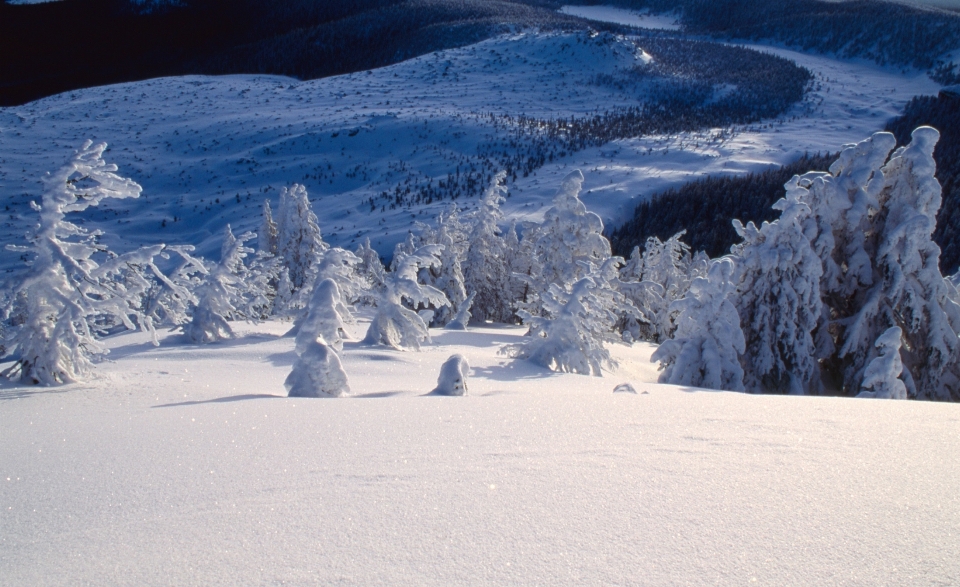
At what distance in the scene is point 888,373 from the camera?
1398cm

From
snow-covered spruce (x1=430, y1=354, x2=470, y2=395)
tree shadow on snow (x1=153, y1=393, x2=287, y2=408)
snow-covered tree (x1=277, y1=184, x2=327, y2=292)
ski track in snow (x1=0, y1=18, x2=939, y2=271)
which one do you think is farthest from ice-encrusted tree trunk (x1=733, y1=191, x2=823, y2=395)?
ski track in snow (x1=0, y1=18, x2=939, y2=271)

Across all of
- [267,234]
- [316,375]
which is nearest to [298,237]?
[267,234]

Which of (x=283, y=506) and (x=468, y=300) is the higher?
(x=283, y=506)

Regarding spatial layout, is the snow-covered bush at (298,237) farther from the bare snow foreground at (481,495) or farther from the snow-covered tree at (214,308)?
the bare snow foreground at (481,495)

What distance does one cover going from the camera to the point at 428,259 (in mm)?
15805

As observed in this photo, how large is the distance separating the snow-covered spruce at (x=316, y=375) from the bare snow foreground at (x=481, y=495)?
66.1 inches

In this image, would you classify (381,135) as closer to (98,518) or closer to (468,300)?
(468,300)

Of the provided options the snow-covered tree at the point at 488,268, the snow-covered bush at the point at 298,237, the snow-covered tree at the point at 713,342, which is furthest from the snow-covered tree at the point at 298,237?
the snow-covered tree at the point at 713,342

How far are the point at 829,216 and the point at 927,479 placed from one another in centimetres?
1635

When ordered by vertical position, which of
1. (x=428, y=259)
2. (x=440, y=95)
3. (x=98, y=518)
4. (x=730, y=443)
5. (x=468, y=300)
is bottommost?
(x=468, y=300)

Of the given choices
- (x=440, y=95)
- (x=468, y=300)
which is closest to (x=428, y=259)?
Answer: (x=468, y=300)

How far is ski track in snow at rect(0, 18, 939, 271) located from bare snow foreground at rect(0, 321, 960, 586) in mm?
73296

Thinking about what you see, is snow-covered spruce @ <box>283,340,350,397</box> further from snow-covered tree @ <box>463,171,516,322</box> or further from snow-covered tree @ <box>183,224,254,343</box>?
snow-covered tree @ <box>463,171,516,322</box>

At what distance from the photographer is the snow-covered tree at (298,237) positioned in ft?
135
